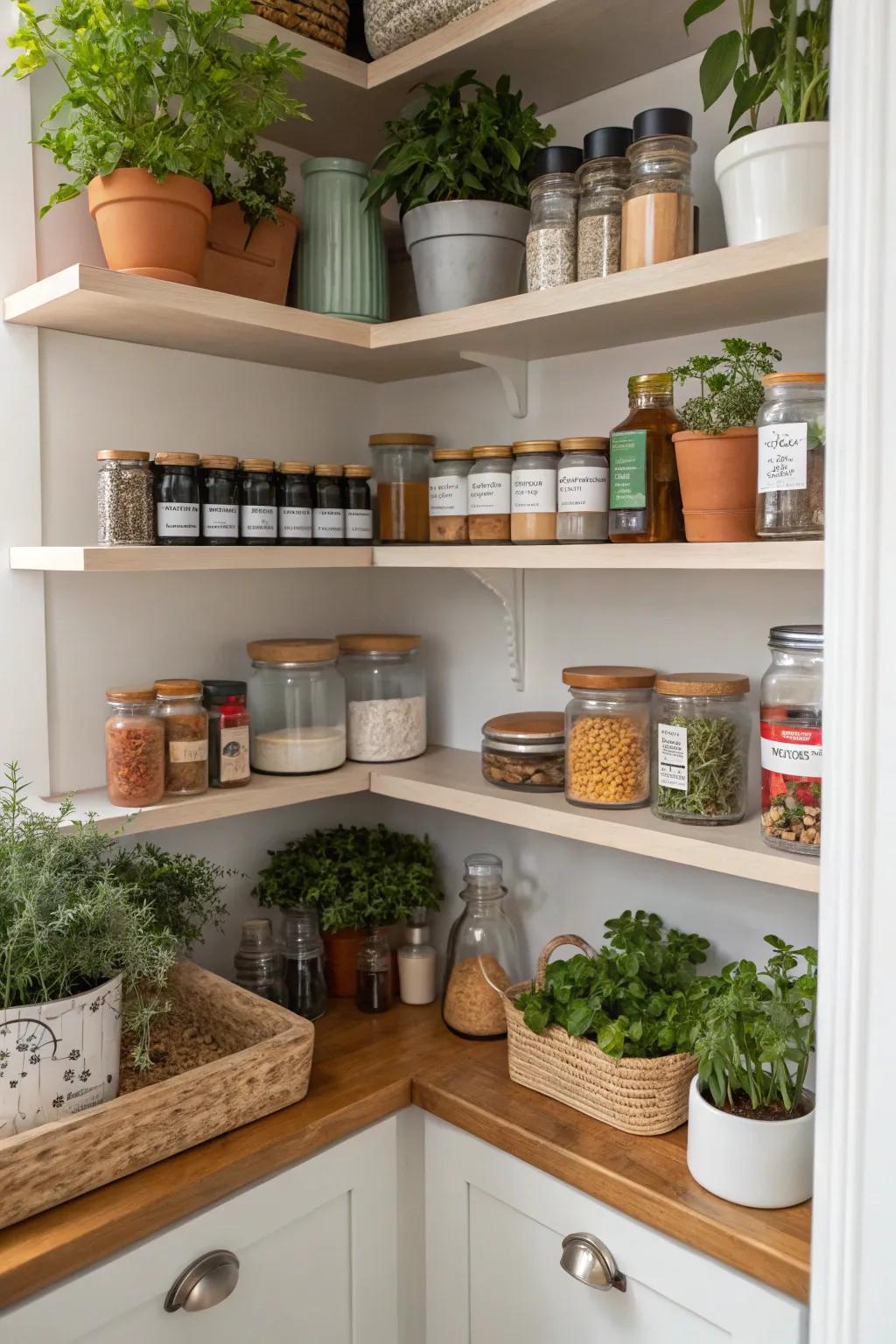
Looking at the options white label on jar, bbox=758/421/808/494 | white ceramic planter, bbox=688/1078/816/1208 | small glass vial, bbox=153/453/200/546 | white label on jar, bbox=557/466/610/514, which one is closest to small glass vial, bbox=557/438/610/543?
white label on jar, bbox=557/466/610/514

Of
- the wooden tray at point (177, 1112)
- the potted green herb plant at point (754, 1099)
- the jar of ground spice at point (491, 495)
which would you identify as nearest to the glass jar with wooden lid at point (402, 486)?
the jar of ground spice at point (491, 495)

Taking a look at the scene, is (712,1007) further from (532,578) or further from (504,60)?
(504,60)

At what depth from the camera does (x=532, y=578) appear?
1679 millimetres

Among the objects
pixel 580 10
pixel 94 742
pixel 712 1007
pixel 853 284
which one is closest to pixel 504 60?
pixel 580 10

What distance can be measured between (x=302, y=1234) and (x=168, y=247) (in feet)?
4.10

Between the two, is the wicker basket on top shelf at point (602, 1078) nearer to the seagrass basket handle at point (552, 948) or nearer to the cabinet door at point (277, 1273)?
the seagrass basket handle at point (552, 948)

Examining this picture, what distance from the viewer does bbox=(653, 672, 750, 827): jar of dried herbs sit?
1.27 meters

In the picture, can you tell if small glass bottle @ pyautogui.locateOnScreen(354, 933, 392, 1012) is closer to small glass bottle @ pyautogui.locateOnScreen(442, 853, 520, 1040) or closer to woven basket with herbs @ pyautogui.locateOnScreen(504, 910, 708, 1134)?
small glass bottle @ pyautogui.locateOnScreen(442, 853, 520, 1040)

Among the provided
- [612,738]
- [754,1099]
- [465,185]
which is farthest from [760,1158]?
[465,185]

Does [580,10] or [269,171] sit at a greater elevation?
[580,10]

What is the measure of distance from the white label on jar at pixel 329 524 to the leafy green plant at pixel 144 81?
1.54 feet

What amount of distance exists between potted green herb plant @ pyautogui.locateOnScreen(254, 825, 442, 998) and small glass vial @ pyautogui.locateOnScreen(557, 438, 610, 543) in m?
0.66

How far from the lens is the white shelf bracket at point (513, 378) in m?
1.59

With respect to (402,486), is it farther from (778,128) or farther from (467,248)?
(778,128)
